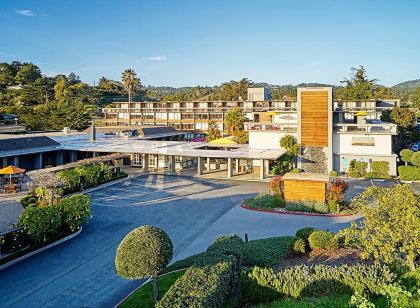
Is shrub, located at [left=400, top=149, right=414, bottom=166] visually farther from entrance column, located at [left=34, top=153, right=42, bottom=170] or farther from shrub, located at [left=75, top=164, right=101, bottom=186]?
entrance column, located at [left=34, top=153, right=42, bottom=170]

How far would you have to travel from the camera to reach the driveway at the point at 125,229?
1427 centimetres

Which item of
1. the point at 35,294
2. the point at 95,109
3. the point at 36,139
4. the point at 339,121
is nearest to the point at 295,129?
the point at 339,121

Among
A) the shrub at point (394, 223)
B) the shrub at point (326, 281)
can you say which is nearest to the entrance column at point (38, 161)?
the shrub at point (326, 281)

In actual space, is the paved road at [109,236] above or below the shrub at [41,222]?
below

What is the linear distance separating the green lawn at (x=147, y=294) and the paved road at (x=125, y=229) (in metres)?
0.87

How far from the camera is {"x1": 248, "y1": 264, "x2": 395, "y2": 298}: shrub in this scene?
11.4 metres

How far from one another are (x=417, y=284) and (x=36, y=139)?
1555 inches

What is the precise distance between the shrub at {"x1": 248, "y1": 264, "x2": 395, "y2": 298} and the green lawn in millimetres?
3472

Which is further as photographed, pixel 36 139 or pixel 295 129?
pixel 295 129

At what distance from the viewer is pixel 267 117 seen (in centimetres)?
6072

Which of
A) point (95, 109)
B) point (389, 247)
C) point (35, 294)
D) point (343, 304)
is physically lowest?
point (35, 294)

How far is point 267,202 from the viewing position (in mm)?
27016

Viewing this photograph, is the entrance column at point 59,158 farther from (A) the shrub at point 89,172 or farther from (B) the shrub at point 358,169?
(B) the shrub at point 358,169

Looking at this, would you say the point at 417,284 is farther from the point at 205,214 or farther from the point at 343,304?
the point at 205,214
